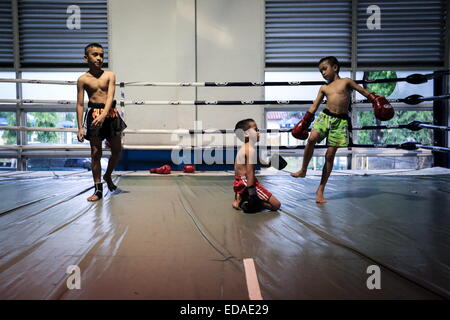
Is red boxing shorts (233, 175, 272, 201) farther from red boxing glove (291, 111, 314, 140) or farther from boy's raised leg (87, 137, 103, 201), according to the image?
boy's raised leg (87, 137, 103, 201)

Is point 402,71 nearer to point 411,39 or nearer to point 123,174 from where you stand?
point 411,39

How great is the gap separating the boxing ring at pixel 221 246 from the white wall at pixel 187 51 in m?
2.26

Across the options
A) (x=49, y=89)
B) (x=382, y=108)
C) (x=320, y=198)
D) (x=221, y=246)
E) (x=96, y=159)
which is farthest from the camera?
(x=49, y=89)

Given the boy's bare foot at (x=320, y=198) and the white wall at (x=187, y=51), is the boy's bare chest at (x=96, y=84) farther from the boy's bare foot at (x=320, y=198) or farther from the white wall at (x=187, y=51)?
the white wall at (x=187, y=51)

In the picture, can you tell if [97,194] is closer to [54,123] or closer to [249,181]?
[249,181]

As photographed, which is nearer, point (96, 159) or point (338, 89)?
point (338, 89)

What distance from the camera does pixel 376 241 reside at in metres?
1.34

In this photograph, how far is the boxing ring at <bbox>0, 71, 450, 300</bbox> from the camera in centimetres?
91

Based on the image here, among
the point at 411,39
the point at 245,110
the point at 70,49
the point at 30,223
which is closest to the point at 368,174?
the point at 245,110

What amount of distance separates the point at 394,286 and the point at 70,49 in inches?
206

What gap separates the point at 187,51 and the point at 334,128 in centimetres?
Answer: 292

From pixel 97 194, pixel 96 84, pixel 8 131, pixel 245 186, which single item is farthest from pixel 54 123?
pixel 245 186

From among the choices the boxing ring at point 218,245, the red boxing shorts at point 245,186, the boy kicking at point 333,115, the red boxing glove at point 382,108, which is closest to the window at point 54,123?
the boxing ring at point 218,245

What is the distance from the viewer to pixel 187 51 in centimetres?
455
